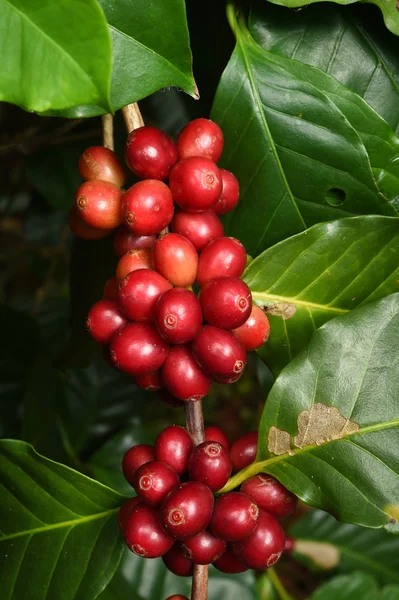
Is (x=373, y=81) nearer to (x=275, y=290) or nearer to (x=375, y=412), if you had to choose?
(x=275, y=290)

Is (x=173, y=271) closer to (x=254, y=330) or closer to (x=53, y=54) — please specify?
(x=254, y=330)

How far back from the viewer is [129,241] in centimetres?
91

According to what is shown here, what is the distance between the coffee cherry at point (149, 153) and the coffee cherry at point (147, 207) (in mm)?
27

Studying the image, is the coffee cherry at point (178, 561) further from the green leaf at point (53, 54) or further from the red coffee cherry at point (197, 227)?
the green leaf at point (53, 54)

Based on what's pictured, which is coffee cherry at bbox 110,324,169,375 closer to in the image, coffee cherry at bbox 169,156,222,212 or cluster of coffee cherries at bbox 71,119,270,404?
cluster of coffee cherries at bbox 71,119,270,404

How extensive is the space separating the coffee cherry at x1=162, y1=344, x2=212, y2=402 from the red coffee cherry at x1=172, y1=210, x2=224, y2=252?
146mm

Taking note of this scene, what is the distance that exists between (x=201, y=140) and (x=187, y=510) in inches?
18.9

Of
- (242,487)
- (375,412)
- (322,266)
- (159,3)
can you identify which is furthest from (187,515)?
(159,3)

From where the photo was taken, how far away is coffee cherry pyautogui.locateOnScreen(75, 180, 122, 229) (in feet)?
2.83

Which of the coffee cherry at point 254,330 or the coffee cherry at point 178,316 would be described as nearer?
the coffee cherry at point 178,316

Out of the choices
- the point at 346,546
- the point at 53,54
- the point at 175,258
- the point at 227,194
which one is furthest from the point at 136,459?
the point at 346,546

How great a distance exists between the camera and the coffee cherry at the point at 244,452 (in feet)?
3.07

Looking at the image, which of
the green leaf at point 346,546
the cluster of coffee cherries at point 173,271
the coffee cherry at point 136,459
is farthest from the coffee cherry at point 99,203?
the green leaf at point 346,546

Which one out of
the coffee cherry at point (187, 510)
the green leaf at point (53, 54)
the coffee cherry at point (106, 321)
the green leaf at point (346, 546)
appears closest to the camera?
the green leaf at point (53, 54)
